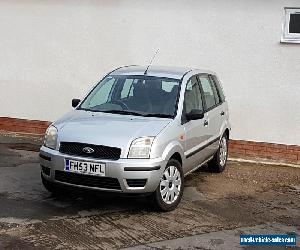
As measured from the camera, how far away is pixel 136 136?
569 cm

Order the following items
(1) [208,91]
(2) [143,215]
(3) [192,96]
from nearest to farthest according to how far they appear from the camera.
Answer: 1. (2) [143,215]
2. (3) [192,96]
3. (1) [208,91]

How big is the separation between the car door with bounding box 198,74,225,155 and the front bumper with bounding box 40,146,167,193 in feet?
5.71

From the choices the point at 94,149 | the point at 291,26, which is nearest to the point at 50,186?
the point at 94,149

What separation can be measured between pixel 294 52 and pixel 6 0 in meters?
5.89

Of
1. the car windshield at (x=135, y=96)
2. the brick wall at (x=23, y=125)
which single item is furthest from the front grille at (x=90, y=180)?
the brick wall at (x=23, y=125)

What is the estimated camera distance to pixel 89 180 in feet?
18.5

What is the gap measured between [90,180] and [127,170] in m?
0.44

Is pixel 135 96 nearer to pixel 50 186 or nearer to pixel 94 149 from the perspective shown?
pixel 94 149

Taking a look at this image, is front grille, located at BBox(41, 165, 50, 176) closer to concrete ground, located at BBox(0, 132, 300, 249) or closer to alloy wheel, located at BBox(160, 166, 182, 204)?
concrete ground, located at BBox(0, 132, 300, 249)

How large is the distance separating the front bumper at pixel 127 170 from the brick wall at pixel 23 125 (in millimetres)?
4753

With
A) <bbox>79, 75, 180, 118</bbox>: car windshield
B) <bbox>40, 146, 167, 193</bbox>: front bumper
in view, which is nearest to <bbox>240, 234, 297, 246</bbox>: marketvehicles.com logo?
<bbox>40, 146, 167, 193</bbox>: front bumper

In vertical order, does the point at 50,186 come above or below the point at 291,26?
below

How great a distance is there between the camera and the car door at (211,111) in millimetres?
7355

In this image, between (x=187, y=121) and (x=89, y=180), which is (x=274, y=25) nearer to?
(x=187, y=121)
